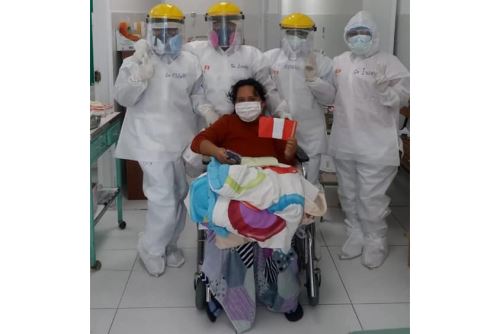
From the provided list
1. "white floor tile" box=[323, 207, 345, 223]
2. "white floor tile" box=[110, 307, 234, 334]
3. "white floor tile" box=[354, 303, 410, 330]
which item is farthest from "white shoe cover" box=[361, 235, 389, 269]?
"white floor tile" box=[110, 307, 234, 334]

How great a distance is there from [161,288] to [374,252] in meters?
1.16

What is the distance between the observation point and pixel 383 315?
2.16 metres

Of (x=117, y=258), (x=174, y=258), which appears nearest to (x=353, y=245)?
(x=174, y=258)

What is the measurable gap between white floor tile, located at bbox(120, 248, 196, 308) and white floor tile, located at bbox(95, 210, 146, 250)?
297 mm

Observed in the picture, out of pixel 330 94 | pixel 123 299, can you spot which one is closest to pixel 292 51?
pixel 330 94

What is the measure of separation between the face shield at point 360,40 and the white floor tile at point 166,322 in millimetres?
1477

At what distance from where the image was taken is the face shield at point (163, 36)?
89.9 inches

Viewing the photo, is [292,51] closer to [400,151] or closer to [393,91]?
[393,91]

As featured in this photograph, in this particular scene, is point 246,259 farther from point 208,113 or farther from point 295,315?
point 208,113

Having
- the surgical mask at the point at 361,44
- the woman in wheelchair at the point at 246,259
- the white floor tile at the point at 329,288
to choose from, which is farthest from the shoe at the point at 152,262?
the surgical mask at the point at 361,44

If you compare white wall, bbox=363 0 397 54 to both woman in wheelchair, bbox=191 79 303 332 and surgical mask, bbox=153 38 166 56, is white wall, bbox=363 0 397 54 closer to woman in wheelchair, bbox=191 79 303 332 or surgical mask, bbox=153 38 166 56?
woman in wheelchair, bbox=191 79 303 332

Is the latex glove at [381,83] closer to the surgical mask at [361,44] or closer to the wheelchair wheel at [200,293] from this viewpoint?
the surgical mask at [361,44]

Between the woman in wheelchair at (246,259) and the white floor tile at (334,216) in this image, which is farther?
the white floor tile at (334,216)

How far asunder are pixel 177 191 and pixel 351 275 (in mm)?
1016
